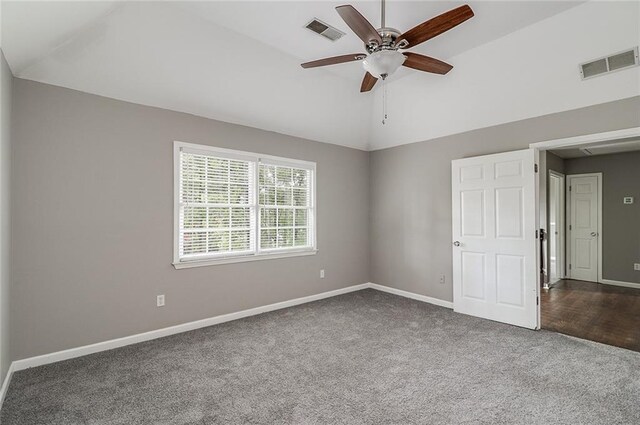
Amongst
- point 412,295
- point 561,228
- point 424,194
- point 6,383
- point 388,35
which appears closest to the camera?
point 388,35

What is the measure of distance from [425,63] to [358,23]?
37.2 inches

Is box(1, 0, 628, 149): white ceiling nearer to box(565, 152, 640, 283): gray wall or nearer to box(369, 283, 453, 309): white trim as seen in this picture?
box(369, 283, 453, 309): white trim

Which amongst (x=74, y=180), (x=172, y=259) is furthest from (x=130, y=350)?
(x=74, y=180)

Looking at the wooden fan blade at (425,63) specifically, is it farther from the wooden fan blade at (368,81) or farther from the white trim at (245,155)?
the white trim at (245,155)

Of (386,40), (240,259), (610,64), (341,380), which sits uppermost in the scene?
(610,64)

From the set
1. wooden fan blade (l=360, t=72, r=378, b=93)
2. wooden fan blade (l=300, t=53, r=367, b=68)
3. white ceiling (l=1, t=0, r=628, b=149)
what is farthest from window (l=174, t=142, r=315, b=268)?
wooden fan blade (l=300, t=53, r=367, b=68)

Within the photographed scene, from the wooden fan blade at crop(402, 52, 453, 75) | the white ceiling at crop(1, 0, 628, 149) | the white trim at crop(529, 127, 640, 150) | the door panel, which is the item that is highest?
the white ceiling at crop(1, 0, 628, 149)

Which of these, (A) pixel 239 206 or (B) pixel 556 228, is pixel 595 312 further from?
(A) pixel 239 206

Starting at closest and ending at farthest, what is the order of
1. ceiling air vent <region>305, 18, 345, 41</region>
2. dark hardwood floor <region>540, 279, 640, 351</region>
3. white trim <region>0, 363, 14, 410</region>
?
1. white trim <region>0, 363, 14, 410</region>
2. ceiling air vent <region>305, 18, 345, 41</region>
3. dark hardwood floor <region>540, 279, 640, 351</region>

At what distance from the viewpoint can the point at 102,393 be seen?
2359mm

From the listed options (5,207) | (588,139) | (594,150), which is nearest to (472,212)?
(588,139)

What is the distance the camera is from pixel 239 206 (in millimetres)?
4059

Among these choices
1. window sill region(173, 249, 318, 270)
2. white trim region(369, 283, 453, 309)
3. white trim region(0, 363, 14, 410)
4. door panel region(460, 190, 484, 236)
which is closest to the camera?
white trim region(0, 363, 14, 410)

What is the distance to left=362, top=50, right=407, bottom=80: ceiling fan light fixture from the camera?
7.43 feet
